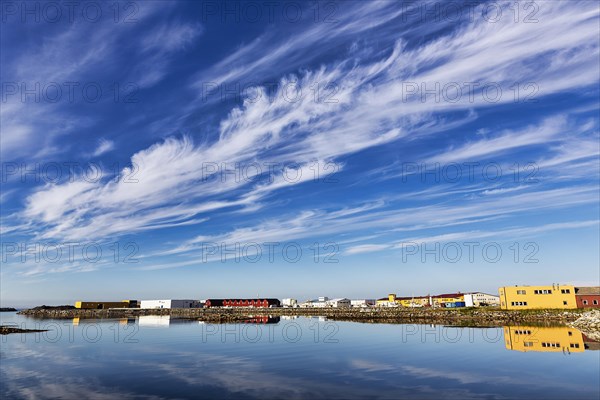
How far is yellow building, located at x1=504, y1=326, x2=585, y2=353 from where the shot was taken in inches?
1511

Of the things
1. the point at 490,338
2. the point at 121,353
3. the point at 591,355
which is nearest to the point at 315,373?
the point at 121,353

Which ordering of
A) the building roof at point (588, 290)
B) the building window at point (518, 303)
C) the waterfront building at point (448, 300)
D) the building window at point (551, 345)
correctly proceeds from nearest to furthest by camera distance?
the building window at point (551, 345)
the building roof at point (588, 290)
the building window at point (518, 303)
the waterfront building at point (448, 300)

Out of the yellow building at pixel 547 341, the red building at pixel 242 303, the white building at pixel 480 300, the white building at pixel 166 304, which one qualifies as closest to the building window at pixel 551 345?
the yellow building at pixel 547 341

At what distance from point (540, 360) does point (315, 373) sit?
20.6 m

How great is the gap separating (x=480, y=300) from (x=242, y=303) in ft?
364

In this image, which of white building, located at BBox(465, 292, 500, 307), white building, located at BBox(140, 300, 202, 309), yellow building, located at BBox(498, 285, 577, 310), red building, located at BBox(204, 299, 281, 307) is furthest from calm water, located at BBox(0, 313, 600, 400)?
white building, located at BBox(140, 300, 202, 309)

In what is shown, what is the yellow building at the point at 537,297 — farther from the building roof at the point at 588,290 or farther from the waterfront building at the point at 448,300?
the waterfront building at the point at 448,300

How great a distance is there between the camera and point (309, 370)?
2948 cm

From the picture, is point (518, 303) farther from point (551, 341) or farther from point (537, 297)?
point (551, 341)

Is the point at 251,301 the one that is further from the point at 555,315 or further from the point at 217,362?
the point at 217,362

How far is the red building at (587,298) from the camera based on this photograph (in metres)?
84.1

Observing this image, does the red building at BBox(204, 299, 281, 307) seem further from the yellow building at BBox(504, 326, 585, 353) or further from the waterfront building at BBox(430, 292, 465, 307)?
the yellow building at BBox(504, 326, 585, 353)

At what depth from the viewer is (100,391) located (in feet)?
74.0

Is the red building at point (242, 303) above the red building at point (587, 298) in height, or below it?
below
